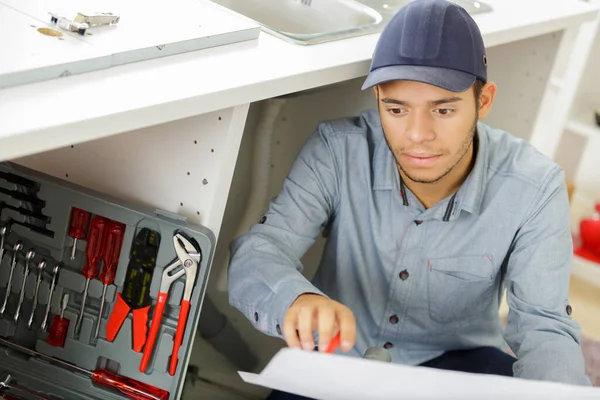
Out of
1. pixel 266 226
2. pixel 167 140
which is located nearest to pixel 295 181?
pixel 266 226

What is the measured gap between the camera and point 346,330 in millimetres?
992

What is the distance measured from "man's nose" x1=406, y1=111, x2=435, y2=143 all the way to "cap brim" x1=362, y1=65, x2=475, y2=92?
65 mm

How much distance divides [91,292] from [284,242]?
0.28 metres

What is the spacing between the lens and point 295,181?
4.21 feet

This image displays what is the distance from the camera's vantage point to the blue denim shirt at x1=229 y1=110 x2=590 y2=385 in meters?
1.23

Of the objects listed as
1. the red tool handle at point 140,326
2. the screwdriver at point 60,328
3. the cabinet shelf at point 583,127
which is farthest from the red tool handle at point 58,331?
the cabinet shelf at point 583,127

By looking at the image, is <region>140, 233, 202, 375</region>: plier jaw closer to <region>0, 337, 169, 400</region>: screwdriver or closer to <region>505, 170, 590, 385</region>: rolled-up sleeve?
<region>0, 337, 169, 400</region>: screwdriver

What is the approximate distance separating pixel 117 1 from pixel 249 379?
1.89ft

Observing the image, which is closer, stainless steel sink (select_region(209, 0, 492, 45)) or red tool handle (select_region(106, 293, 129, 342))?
red tool handle (select_region(106, 293, 129, 342))

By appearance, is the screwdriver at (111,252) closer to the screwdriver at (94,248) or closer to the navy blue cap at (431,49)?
the screwdriver at (94,248)

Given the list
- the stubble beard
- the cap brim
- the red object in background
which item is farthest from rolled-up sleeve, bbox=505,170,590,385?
the red object in background

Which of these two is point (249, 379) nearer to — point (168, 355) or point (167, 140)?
point (168, 355)

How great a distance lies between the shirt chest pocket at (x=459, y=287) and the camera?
4.36 feet

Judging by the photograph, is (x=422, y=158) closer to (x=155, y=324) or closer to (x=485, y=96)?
(x=485, y=96)
